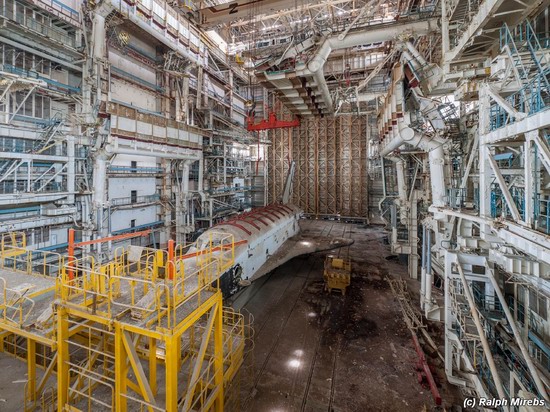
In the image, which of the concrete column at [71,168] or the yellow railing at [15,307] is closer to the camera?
the yellow railing at [15,307]

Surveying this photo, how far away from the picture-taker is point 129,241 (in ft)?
→ 61.0

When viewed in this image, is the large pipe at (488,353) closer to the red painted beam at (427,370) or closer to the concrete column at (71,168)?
the red painted beam at (427,370)

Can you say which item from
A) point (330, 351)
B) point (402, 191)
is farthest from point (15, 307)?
point (402, 191)

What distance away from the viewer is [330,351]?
9859 mm

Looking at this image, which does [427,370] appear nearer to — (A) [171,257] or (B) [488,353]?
(B) [488,353]

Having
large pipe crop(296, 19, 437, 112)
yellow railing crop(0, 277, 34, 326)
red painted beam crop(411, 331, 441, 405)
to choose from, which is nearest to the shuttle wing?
red painted beam crop(411, 331, 441, 405)

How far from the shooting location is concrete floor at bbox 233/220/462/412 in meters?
7.79

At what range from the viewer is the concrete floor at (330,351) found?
7785 mm

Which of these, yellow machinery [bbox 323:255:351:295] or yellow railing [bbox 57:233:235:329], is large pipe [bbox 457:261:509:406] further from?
yellow machinery [bbox 323:255:351:295]

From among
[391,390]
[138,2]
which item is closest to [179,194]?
[138,2]

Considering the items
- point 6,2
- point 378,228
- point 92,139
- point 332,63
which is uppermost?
point 332,63

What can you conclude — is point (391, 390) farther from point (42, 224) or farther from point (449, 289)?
point (42, 224)

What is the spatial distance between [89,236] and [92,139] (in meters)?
5.13

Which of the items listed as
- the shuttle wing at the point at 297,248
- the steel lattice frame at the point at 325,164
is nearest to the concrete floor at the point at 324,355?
the shuttle wing at the point at 297,248
